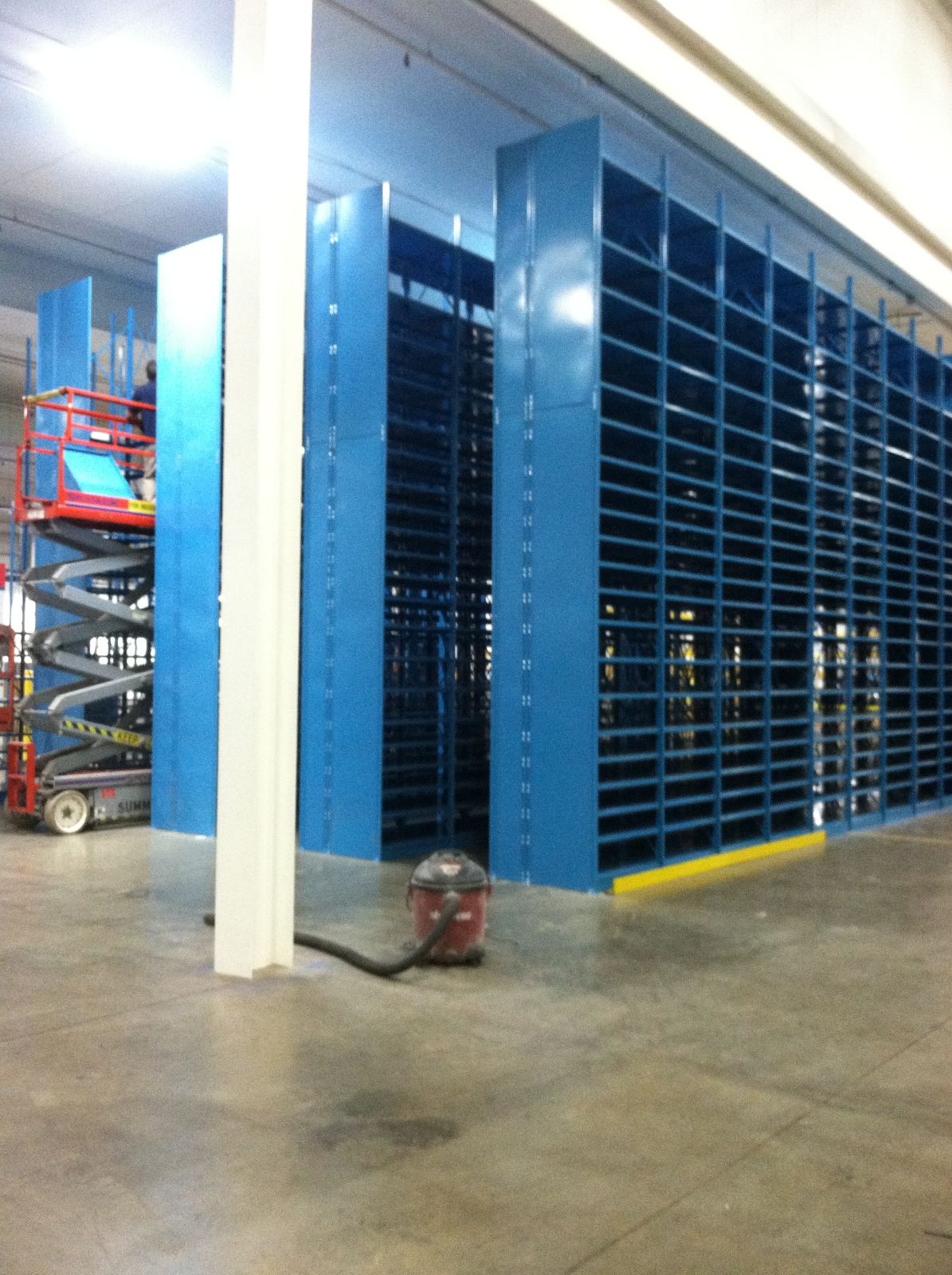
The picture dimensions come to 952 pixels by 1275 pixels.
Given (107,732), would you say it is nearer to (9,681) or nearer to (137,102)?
(9,681)

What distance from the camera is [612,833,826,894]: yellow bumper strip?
293 inches

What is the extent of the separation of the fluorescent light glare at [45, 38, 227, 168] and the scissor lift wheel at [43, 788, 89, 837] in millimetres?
5895

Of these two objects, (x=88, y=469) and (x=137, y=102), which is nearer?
(x=137, y=102)

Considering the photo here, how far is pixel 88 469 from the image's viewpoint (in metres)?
10.1

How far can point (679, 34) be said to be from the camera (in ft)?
19.9

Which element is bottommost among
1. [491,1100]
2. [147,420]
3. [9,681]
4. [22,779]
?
[491,1100]

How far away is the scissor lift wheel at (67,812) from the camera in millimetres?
9555

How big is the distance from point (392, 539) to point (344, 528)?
57 cm

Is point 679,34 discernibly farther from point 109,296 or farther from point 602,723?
point 109,296

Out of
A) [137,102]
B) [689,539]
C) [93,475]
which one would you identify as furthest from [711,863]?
[137,102]

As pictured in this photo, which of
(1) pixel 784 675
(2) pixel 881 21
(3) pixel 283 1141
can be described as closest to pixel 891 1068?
(3) pixel 283 1141

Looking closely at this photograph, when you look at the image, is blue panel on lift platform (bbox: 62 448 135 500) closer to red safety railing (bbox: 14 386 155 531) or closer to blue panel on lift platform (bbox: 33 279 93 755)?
red safety railing (bbox: 14 386 155 531)

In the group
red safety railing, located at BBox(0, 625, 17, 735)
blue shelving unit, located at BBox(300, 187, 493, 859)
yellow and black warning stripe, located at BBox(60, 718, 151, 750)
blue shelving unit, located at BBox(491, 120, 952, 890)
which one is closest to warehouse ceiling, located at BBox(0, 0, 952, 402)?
blue shelving unit, located at BBox(300, 187, 493, 859)

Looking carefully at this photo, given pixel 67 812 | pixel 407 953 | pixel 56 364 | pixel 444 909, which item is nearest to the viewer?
pixel 444 909
